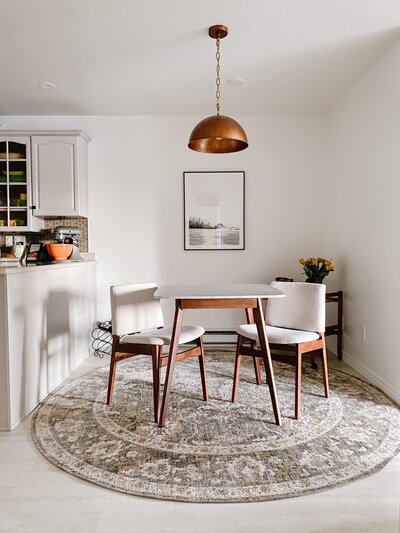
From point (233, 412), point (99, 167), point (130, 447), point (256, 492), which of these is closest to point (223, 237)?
point (99, 167)

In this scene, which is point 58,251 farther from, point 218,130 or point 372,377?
point 372,377

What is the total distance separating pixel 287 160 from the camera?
13.6ft

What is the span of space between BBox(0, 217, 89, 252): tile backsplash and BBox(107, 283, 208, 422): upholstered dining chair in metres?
1.71

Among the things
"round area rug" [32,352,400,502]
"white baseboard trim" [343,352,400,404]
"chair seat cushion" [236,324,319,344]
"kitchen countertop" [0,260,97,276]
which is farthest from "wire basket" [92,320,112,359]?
"white baseboard trim" [343,352,400,404]

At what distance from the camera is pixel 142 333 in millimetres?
2562

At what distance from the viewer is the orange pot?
134 inches

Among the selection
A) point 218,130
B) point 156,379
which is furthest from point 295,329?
point 218,130

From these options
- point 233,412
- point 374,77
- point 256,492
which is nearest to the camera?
point 256,492

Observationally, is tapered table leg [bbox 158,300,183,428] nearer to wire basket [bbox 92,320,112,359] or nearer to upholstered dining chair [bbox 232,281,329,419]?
upholstered dining chair [bbox 232,281,329,419]

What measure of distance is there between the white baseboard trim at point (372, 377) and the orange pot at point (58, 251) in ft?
8.91

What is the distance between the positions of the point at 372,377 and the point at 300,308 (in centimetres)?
95

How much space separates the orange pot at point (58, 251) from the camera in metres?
3.41

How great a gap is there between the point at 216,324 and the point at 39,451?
8.09ft

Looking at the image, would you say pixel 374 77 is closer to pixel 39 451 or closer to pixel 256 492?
pixel 256 492
